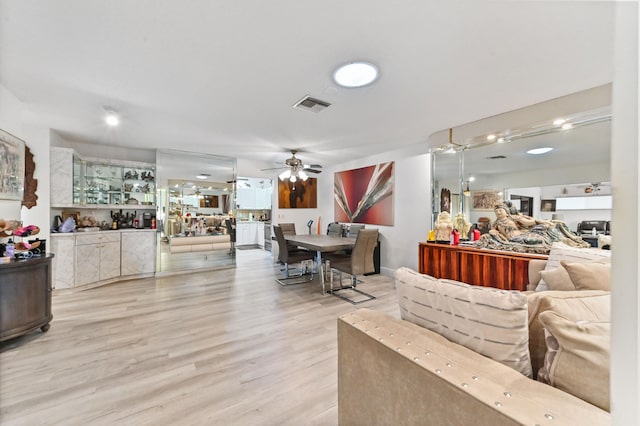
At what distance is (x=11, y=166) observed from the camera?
2.65m

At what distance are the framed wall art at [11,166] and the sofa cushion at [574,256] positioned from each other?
4.78 metres

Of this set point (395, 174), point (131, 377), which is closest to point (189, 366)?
point (131, 377)

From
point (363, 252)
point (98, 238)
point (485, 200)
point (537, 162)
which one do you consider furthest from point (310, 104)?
point (98, 238)

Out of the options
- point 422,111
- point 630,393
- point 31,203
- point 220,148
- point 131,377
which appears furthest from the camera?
point 220,148

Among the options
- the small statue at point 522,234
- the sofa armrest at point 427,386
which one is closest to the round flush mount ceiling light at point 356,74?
the sofa armrest at point 427,386

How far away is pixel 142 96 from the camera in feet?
8.66

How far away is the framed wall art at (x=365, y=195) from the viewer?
5258mm

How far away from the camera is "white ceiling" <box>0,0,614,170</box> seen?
5.07ft

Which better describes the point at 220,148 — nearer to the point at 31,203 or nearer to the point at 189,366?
the point at 31,203

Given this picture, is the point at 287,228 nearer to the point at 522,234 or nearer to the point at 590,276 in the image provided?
the point at 522,234

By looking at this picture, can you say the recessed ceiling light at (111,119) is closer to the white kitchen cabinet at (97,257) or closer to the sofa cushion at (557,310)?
the white kitchen cabinet at (97,257)

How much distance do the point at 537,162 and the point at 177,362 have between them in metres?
4.22

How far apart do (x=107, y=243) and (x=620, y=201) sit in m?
5.73

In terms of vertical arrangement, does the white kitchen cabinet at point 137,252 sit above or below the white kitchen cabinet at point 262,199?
below
